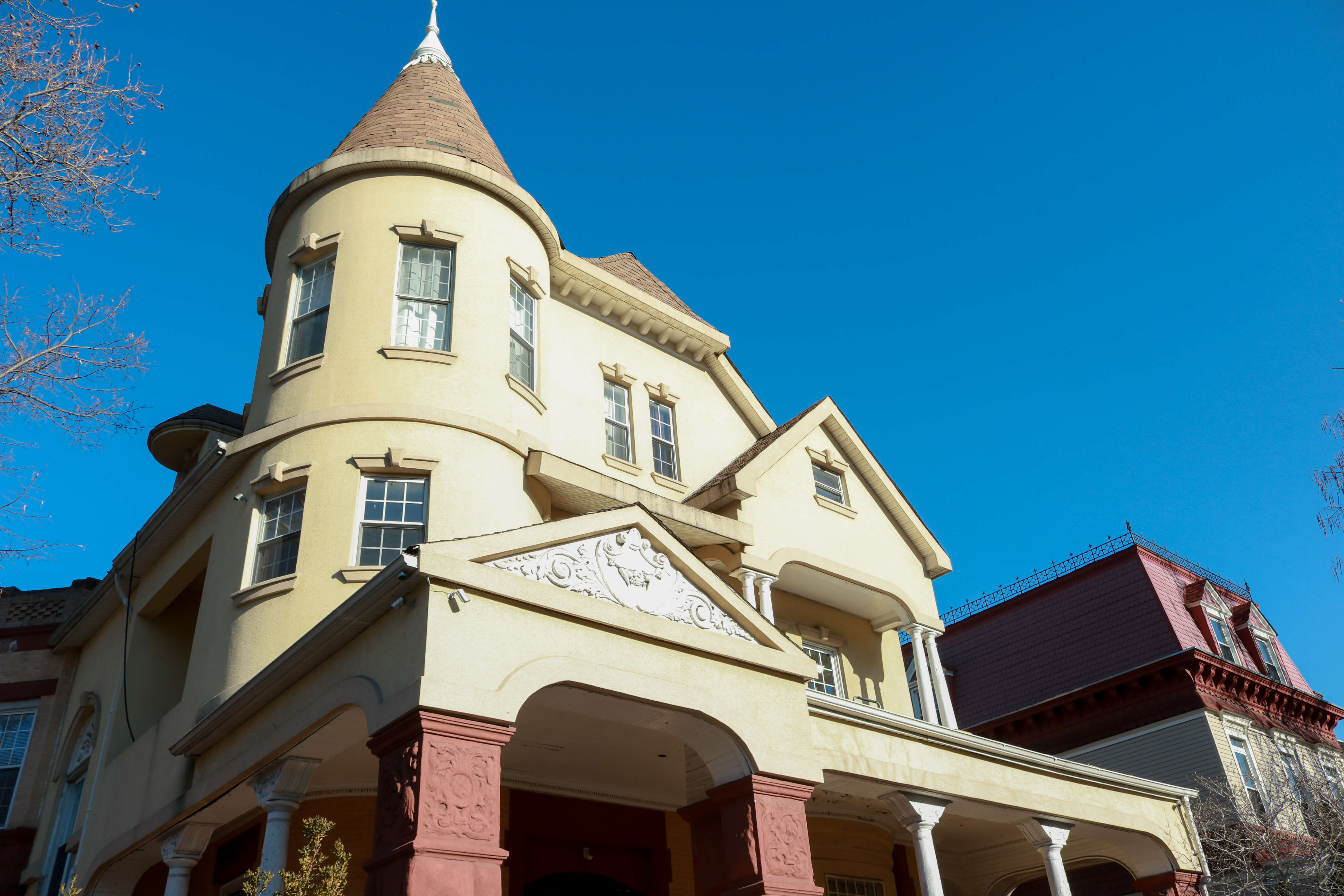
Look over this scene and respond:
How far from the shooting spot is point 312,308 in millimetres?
16203

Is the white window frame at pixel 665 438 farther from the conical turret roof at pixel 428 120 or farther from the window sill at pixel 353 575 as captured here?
the window sill at pixel 353 575

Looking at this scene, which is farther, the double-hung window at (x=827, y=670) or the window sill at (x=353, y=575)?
the double-hung window at (x=827, y=670)

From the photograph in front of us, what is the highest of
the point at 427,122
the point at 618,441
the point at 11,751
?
the point at 427,122

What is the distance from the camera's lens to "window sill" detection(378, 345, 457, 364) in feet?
49.5

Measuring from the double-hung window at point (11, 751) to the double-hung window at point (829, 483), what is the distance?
16.6m

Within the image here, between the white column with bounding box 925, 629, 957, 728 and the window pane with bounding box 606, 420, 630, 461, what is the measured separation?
6.90 meters

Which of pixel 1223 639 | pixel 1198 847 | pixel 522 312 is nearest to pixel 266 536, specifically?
pixel 522 312

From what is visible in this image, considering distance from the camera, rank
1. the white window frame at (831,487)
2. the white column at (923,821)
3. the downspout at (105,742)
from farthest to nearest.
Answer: the white window frame at (831,487), the downspout at (105,742), the white column at (923,821)

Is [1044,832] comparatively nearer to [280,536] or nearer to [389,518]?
[389,518]

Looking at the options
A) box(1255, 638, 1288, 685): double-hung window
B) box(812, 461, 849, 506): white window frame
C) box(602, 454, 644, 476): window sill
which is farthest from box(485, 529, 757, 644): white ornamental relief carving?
box(1255, 638, 1288, 685): double-hung window

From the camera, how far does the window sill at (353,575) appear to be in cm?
1330

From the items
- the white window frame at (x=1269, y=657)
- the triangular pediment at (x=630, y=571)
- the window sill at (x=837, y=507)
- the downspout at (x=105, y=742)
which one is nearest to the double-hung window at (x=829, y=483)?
the window sill at (x=837, y=507)

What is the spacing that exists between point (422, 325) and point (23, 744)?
12962 millimetres

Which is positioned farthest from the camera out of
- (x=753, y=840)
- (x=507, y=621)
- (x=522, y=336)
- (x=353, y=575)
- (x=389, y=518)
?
(x=522, y=336)
